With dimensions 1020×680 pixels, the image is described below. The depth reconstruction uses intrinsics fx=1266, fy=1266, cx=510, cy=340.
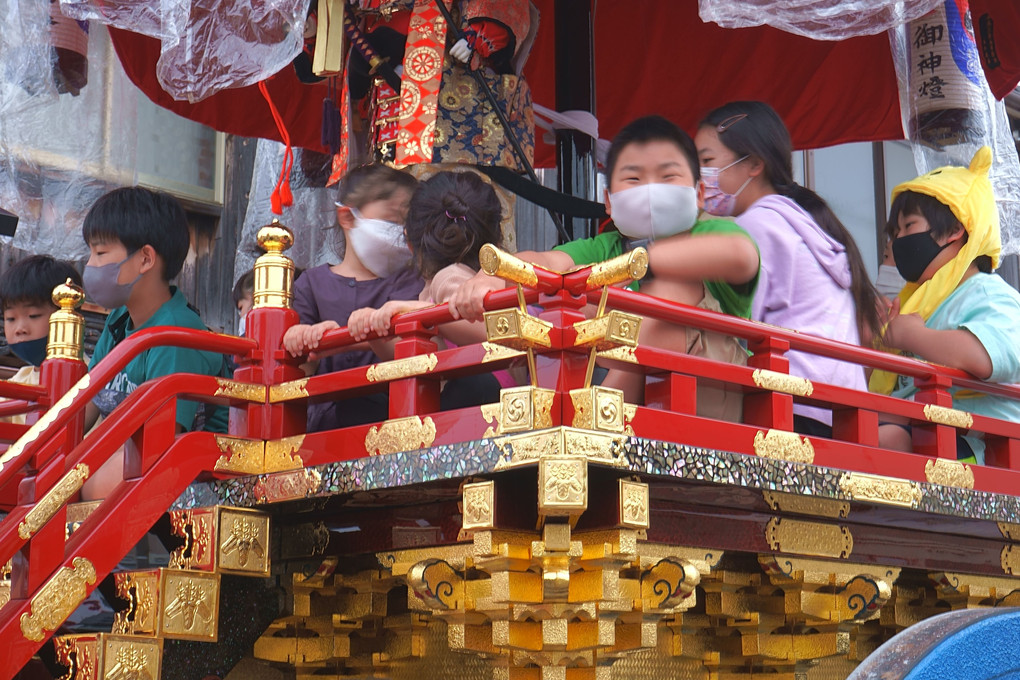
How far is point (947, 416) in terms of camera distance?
4051 millimetres

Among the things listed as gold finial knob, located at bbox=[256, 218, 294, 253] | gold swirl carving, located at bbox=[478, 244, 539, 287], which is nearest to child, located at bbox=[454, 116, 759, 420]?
gold swirl carving, located at bbox=[478, 244, 539, 287]

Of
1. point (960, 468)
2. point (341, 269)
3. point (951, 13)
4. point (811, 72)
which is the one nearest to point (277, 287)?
point (341, 269)

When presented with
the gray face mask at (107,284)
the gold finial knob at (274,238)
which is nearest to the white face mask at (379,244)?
the gold finial knob at (274,238)

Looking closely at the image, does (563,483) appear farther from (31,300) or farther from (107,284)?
(31,300)

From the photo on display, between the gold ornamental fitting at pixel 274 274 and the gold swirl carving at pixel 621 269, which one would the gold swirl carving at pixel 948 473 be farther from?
the gold ornamental fitting at pixel 274 274

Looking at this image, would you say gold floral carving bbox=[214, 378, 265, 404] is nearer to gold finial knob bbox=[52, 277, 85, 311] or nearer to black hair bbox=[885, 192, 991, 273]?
gold finial knob bbox=[52, 277, 85, 311]

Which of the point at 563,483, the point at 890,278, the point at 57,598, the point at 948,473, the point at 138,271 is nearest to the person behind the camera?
the point at 563,483

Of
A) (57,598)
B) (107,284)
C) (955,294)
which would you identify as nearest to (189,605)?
(57,598)

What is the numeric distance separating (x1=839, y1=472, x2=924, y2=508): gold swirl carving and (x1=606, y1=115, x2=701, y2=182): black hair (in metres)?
0.99

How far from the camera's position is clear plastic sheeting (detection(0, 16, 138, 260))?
14.4 ft

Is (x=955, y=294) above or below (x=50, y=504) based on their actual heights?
above

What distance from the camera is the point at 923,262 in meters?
4.70

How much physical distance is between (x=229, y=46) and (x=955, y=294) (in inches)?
105

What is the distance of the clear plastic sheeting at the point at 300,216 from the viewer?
6254 mm
